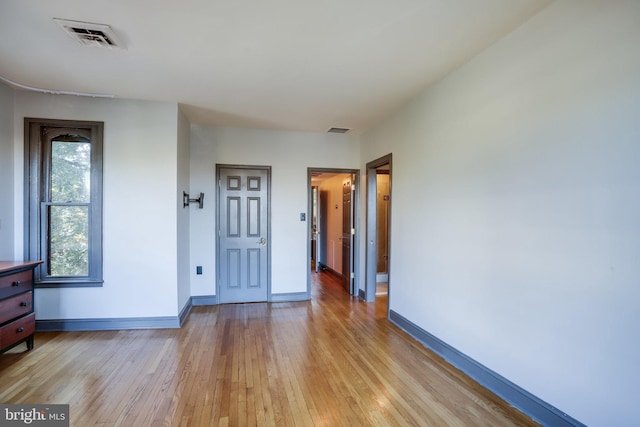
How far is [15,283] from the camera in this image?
2797 mm

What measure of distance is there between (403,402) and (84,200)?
3926 mm

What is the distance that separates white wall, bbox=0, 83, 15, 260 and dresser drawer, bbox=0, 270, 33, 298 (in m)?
0.54

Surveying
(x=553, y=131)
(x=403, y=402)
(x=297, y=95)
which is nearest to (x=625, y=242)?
(x=553, y=131)

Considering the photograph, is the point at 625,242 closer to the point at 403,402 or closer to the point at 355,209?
the point at 403,402

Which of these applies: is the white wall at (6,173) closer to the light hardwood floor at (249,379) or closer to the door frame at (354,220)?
the light hardwood floor at (249,379)

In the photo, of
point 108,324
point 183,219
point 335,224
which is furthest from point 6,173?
Answer: point 335,224

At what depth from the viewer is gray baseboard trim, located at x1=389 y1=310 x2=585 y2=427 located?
191 centimetres

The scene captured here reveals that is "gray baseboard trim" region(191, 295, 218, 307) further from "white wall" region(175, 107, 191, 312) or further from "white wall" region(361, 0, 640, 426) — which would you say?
"white wall" region(361, 0, 640, 426)

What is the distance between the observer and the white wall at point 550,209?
1.58 meters

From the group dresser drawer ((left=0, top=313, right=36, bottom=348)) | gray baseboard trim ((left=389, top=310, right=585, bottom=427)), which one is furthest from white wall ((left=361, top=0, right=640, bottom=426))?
dresser drawer ((left=0, top=313, right=36, bottom=348))

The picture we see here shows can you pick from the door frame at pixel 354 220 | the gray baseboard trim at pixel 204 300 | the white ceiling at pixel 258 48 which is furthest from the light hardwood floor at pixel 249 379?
the white ceiling at pixel 258 48

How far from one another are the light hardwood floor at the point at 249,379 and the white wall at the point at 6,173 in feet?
3.63

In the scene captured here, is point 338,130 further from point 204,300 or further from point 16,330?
point 16,330

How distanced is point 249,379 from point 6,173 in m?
3.44
